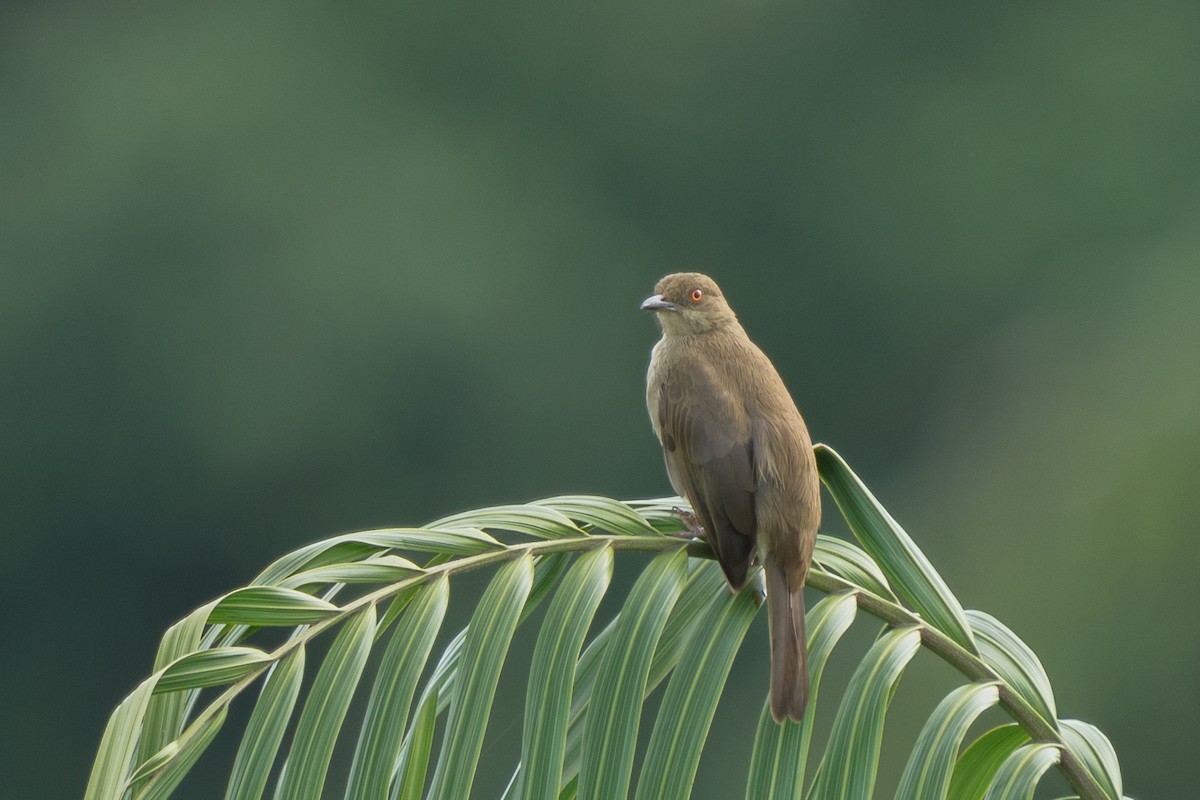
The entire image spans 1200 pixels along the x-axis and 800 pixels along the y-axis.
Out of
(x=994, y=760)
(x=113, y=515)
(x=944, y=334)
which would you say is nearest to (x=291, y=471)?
(x=113, y=515)

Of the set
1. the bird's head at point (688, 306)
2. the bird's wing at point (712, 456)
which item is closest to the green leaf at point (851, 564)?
the bird's wing at point (712, 456)

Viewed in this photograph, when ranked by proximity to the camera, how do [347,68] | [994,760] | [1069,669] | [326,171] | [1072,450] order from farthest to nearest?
[347,68], [326,171], [1072,450], [1069,669], [994,760]

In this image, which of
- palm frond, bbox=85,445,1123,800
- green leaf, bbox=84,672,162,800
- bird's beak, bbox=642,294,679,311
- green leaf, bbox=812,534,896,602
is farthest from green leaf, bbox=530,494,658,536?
bird's beak, bbox=642,294,679,311

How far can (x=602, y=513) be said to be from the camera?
2.75 meters

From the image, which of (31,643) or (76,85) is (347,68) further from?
(31,643)

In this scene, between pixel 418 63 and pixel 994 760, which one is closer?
pixel 994 760

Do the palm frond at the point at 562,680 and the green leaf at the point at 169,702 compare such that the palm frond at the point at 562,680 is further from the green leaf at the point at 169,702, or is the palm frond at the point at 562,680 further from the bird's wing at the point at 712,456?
the bird's wing at the point at 712,456

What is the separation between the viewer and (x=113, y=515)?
2550 cm

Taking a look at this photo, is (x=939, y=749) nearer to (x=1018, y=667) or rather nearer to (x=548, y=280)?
(x=1018, y=667)

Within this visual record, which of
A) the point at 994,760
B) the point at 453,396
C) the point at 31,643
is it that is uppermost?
the point at 994,760

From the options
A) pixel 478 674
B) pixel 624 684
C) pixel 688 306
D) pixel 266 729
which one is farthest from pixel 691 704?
pixel 688 306

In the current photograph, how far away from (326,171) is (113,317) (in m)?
5.09

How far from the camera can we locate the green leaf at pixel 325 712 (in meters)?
2.20

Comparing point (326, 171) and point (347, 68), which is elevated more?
point (347, 68)
